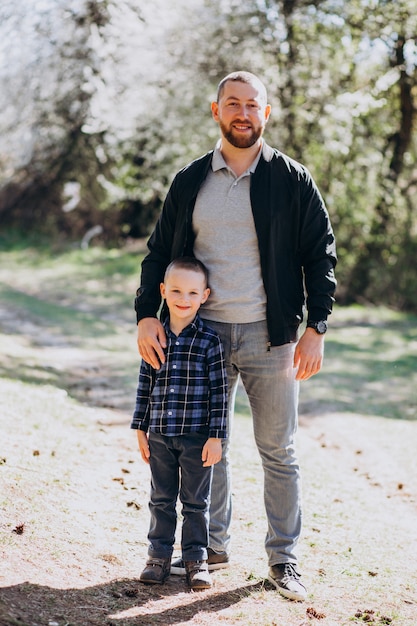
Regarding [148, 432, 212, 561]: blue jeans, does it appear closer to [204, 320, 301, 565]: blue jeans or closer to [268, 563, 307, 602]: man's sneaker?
[204, 320, 301, 565]: blue jeans

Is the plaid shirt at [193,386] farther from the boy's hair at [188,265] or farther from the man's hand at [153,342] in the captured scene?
the boy's hair at [188,265]

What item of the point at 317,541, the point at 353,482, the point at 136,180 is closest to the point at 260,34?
the point at 136,180

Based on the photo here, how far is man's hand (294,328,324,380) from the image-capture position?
11.4 ft

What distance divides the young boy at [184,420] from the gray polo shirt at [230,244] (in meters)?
0.09

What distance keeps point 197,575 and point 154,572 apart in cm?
19

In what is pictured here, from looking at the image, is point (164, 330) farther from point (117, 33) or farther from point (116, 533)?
point (117, 33)

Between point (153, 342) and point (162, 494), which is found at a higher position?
point (153, 342)

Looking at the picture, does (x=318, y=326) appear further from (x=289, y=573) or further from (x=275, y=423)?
(x=289, y=573)

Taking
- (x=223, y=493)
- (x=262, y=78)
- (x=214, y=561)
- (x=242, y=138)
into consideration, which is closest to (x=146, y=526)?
(x=214, y=561)

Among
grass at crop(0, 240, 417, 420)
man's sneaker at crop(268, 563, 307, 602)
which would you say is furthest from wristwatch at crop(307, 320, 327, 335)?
grass at crop(0, 240, 417, 420)

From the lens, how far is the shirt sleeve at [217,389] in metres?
3.46

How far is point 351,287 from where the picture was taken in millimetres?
14977

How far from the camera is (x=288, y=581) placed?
3582mm

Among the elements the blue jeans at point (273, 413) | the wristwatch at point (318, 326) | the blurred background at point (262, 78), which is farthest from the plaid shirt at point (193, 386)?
the blurred background at point (262, 78)
